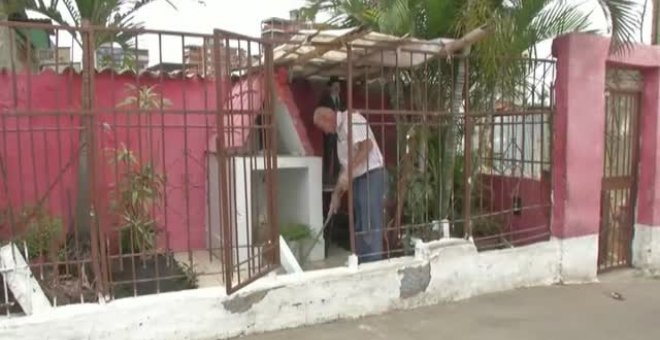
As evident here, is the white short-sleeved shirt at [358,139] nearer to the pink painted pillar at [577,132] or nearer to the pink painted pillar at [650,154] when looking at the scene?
the pink painted pillar at [577,132]

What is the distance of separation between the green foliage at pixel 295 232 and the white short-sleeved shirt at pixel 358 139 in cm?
73

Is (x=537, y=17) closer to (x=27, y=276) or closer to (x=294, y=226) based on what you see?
(x=294, y=226)

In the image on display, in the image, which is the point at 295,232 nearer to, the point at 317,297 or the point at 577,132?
the point at 317,297

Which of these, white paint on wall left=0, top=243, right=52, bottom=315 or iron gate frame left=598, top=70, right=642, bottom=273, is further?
iron gate frame left=598, top=70, right=642, bottom=273

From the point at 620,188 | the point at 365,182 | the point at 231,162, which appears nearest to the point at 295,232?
the point at 365,182

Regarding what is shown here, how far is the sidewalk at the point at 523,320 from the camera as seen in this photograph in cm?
472

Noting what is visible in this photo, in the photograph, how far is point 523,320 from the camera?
5.13 meters

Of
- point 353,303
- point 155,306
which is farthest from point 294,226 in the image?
point 155,306

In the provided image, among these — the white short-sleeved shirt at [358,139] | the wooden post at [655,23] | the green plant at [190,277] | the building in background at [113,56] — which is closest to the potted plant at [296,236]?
the white short-sleeved shirt at [358,139]

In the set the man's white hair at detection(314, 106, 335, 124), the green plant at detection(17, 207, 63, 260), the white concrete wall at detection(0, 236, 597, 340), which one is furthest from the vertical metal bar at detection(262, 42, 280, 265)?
the green plant at detection(17, 207, 63, 260)

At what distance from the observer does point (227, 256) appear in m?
4.31

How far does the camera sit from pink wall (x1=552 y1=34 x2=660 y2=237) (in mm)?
6090

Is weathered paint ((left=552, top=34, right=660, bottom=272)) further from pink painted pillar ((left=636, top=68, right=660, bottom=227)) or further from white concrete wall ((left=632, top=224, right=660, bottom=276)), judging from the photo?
white concrete wall ((left=632, top=224, right=660, bottom=276))

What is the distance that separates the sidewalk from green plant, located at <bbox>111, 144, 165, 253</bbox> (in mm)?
1216
